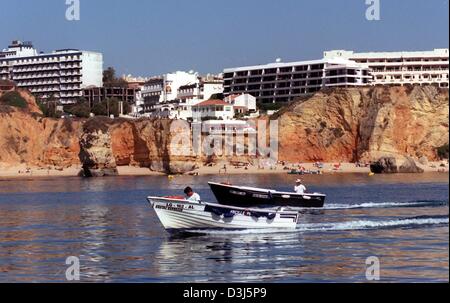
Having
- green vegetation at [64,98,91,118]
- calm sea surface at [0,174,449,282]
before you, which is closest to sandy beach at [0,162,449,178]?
green vegetation at [64,98,91,118]

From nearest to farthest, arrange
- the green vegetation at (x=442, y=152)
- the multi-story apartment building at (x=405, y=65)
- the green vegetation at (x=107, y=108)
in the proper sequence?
1. the green vegetation at (x=442, y=152)
2. the multi-story apartment building at (x=405, y=65)
3. the green vegetation at (x=107, y=108)

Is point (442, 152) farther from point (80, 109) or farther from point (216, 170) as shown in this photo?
point (80, 109)

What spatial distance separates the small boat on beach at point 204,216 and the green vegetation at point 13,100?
384ft

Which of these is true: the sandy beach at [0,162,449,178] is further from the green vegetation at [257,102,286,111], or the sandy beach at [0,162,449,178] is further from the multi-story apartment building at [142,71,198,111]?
the multi-story apartment building at [142,71,198,111]

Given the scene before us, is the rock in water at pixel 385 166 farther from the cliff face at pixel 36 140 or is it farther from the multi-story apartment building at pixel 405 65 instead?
the multi-story apartment building at pixel 405 65

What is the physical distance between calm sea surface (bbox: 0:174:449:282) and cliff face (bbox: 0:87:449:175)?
69.7 m

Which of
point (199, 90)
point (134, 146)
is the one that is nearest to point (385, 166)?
point (134, 146)

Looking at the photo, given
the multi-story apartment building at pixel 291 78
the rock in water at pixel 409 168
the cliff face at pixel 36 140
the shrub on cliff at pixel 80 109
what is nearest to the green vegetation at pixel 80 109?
A: the shrub on cliff at pixel 80 109

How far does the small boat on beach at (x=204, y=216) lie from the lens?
116ft

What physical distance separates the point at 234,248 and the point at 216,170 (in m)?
93.2

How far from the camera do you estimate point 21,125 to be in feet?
437

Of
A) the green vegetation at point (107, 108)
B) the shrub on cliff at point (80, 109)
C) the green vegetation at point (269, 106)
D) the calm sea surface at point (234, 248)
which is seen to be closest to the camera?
the calm sea surface at point (234, 248)

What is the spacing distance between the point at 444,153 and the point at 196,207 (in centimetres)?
9446
